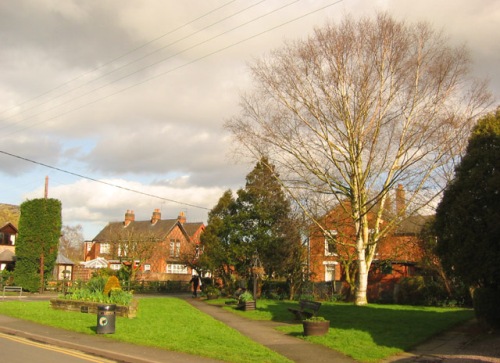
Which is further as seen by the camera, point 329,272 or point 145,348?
point 329,272

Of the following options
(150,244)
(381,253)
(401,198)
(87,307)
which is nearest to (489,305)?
(401,198)

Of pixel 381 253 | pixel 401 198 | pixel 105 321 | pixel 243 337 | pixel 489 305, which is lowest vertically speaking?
pixel 243 337

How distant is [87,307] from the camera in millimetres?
19703

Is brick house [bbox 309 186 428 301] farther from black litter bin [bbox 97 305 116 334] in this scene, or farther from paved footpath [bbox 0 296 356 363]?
black litter bin [bbox 97 305 116 334]

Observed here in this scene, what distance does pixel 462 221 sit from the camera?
45.9ft

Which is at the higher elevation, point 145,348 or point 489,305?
point 489,305

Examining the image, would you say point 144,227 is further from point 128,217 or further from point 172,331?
point 172,331

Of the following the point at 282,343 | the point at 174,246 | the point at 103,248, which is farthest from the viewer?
the point at 103,248

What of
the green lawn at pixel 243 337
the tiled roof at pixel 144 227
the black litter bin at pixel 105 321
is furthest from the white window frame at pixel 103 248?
the black litter bin at pixel 105 321

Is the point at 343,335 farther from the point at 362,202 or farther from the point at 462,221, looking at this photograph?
the point at 362,202

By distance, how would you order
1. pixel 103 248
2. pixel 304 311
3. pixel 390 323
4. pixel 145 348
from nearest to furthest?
pixel 145 348 → pixel 390 323 → pixel 304 311 → pixel 103 248

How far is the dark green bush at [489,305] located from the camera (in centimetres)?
1495

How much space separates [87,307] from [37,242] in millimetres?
20657

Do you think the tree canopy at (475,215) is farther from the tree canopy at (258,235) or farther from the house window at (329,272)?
the house window at (329,272)
